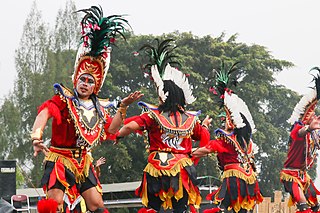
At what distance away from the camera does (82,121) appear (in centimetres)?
651

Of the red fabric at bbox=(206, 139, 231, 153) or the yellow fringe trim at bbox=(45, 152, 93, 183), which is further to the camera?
the red fabric at bbox=(206, 139, 231, 153)

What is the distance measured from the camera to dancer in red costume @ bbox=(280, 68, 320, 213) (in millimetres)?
9617

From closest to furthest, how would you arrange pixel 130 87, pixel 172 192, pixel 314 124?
1. pixel 172 192
2. pixel 314 124
3. pixel 130 87

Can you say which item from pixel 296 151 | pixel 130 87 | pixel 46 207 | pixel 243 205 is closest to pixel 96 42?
pixel 46 207

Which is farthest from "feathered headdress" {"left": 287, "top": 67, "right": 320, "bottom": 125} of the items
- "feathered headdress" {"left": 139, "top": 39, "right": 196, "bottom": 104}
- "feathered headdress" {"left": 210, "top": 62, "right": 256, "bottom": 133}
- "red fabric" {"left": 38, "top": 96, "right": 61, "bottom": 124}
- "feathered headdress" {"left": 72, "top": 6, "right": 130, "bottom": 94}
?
"red fabric" {"left": 38, "top": 96, "right": 61, "bottom": 124}

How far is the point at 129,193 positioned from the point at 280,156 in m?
14.1

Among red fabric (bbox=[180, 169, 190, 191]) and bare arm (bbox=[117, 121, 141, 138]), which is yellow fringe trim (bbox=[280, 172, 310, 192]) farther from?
bare arm (bbox=[117, 121, 141, 138])

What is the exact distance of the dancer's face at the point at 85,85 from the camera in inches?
263

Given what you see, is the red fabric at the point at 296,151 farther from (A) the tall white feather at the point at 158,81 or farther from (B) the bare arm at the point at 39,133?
(B) the bare arm at the point at 39,133

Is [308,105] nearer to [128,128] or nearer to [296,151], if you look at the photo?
[296,151]

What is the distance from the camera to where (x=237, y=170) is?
29.4 feet

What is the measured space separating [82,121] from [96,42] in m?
0.84

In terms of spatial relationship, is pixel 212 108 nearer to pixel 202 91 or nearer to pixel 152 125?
pixel 202 91

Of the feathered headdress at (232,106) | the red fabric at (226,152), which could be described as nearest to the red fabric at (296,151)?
the feathered headdress at (232,106)
